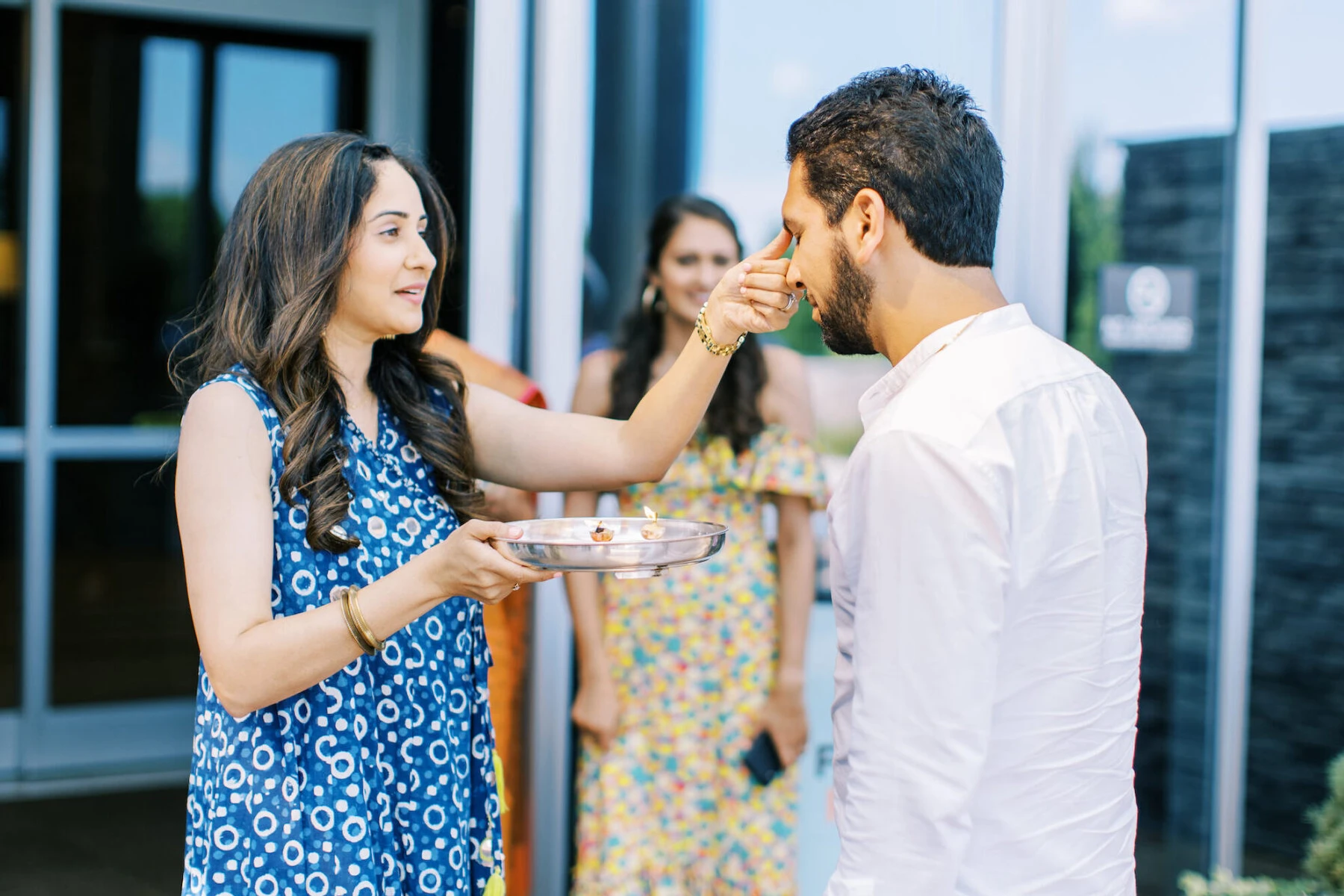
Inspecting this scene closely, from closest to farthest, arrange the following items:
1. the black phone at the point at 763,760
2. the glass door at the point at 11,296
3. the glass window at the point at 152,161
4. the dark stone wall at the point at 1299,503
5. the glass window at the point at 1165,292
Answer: the black phone at the point at 763,760 → the glass window at the point at 1165,292 → the dark stone wall at the point at 1299,503 → the glass door at the point at 11,296 → the glass window at the point at 152,161

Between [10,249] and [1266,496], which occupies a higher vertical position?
[10,249]

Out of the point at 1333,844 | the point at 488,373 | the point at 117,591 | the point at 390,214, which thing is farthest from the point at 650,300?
the point at 117,591

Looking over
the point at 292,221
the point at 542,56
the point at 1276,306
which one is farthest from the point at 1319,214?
the point at 292,221

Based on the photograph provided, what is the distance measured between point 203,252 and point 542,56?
107 inches

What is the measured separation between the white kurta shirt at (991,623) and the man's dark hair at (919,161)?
10 cm

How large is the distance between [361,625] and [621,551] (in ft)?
0.98

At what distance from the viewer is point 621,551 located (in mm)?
1359

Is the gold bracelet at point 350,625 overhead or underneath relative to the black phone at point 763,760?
overhead

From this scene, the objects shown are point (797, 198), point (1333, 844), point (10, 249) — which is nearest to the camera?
point (797, 198)

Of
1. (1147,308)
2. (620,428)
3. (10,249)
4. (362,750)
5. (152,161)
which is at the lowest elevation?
(362,750)

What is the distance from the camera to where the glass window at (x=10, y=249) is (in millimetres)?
4562

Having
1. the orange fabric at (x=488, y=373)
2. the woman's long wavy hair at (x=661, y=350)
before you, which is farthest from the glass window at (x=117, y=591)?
the woman's long wavy hair at (x=661, y=350)

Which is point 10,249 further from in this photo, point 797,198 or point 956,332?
point 956,332

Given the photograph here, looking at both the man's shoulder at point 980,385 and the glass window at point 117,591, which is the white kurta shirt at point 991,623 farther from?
the glass window at point 117,591
